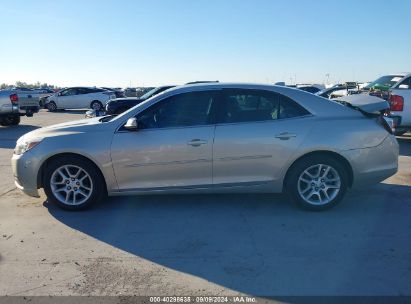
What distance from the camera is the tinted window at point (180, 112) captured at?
532 cm

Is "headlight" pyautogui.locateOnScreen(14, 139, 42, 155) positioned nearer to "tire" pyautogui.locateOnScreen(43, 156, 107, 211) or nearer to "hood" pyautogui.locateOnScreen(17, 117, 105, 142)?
"hood" pyautogui.locateOnScreen(17, 117, 105, 142)

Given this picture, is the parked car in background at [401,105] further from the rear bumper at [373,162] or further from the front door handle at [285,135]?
the front door handle at [285,135]

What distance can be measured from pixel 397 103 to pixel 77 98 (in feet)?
73.7

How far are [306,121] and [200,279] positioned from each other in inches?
99.6

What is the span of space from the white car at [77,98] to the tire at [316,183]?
80.2 feet

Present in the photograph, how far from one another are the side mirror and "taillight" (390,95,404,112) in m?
7.50

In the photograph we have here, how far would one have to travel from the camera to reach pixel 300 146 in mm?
5211

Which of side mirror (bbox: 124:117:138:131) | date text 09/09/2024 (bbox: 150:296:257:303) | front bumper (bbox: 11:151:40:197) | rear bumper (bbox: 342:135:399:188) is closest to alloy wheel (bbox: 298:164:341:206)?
rear bumper (bbox: 342:135:399:188)

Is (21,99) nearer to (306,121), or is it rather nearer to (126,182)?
(126,182)

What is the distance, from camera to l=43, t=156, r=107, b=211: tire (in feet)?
17.5

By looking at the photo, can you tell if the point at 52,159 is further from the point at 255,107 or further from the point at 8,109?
the point at 8,109

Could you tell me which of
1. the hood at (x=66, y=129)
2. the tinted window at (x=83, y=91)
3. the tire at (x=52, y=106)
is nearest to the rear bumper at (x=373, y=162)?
the hood at (x=66, y=129)

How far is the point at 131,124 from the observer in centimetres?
518

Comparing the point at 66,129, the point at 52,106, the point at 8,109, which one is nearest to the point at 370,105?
the point at 66,129
